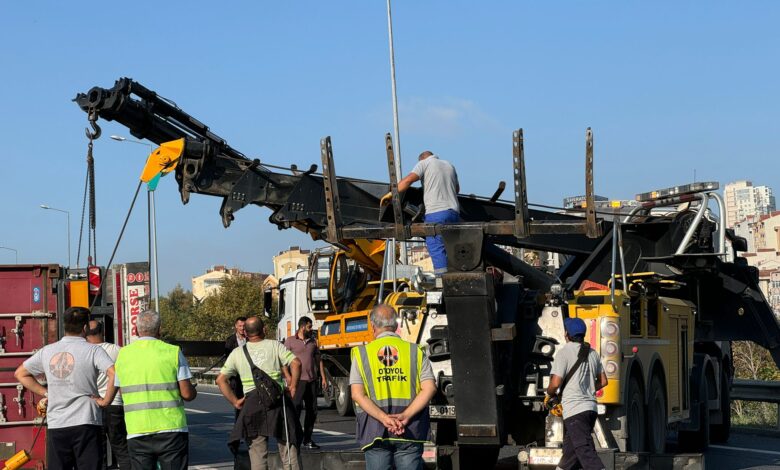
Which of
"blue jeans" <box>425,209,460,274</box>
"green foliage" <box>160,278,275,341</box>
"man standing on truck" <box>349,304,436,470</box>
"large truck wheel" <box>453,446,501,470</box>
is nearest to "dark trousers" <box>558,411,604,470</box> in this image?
"large truck wheel" <box>453,446,501,470</box>

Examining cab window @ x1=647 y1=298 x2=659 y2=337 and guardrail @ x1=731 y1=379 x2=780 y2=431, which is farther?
guardrail @ x1=731 y1=379 x2=780 y2=431

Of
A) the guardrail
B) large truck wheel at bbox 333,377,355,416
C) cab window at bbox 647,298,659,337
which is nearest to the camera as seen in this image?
cab window at bbox 647,298,659,337

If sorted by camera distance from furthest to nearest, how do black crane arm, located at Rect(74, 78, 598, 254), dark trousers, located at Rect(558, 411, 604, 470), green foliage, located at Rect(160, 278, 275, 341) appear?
green foliage, located at Rect(160, 278, 275, 341) < black crane arm, located at Rect(74, 78, 598, 254) < dark trousers, located at Rect(558, 411, 604, 470)

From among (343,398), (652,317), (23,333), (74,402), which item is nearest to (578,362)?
(652,317)

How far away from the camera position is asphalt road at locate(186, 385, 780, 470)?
14023 millimetres

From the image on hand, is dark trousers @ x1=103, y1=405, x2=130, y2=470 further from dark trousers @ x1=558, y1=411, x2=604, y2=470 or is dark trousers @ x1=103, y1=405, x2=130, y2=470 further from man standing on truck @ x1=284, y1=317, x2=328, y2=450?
man standing on truck @ x1=284, y1=317, x2=328, y2=450

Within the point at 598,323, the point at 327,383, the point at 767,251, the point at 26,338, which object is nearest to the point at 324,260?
the point at 327,383

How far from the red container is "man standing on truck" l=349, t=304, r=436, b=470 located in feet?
18.8

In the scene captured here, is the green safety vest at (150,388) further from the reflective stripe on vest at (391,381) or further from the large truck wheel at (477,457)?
the large truck wheel at (477,457)

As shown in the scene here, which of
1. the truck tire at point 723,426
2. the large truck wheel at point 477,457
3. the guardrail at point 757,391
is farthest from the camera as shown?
the guardrail at point 757,391

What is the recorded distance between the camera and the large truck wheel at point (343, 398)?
70.5 ft

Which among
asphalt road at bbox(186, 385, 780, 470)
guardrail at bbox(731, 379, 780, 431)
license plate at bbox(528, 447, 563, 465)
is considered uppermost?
license plate at bbox(528, 447, 563, 465)

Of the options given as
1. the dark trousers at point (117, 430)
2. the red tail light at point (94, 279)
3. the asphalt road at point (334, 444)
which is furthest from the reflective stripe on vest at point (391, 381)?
the red tail light at point (94, 279)

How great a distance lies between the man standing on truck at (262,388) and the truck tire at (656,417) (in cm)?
393
